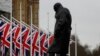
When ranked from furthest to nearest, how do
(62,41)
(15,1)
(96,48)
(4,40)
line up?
(96,48)
(15,1)
(4,40)
(62,41)

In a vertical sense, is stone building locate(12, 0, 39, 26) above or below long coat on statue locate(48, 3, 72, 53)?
below

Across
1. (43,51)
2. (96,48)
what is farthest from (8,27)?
(96,48)

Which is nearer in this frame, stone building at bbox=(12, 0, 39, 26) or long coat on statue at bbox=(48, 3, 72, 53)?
long coat on statue at bbox=(48, 3, 72, 53)

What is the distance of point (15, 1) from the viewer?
3450 inches

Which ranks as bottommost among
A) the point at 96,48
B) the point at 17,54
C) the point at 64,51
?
the point at 96,48

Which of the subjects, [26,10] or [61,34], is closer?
[61,34]

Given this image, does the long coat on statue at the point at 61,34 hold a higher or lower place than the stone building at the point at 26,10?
higher

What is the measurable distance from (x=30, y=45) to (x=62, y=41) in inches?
1618

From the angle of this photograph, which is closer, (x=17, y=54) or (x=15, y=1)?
(x=17, y=54)

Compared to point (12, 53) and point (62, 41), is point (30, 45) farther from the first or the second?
point (62, 41)

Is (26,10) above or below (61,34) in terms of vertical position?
below

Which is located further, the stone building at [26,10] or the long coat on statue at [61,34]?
the stone building at [26,10]

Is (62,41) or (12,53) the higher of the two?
(62,41)

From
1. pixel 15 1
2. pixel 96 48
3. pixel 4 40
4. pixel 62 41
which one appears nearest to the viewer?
pixel 62 41
